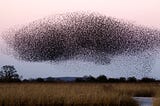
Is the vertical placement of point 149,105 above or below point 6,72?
below

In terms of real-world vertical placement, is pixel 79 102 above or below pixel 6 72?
below

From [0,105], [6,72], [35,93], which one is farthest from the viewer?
[6,72]

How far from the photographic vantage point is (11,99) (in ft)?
54.7

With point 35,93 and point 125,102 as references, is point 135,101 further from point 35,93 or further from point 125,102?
point 35,93

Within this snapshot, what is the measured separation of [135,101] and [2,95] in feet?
12.1

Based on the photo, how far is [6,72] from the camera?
150 feet

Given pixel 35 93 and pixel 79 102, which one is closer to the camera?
pixel 79 102

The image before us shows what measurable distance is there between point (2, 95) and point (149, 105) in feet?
13.4

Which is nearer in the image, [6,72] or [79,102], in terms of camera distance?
[79,102]

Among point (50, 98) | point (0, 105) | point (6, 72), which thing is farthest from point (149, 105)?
point (6, 72)

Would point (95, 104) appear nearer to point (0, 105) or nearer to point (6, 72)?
point (0, 105)

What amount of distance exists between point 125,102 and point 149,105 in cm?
66

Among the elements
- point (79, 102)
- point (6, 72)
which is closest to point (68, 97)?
point (79, 102)

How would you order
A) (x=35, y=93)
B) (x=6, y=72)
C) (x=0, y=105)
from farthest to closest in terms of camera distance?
(x=6, y=72) → (x=35, y=93) → (x=0, y=105)
